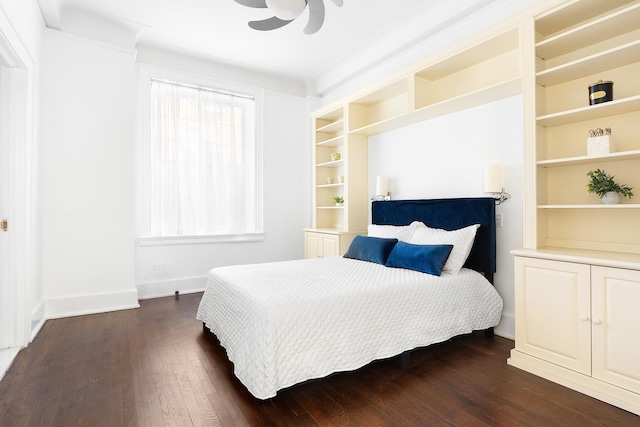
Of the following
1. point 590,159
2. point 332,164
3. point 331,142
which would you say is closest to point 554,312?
point 590,159

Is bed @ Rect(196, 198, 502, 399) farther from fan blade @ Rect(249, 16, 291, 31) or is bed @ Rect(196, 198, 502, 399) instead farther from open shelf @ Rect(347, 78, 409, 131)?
fan blade @ Rect(249, 16, 291, 31)

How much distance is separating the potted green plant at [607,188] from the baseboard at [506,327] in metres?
1.22

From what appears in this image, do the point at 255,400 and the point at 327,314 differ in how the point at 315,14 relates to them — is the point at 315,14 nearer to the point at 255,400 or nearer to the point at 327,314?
the point at 327,314

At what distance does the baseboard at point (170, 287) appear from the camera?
4.19 meters

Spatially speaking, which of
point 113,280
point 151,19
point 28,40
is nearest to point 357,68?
point 151,19

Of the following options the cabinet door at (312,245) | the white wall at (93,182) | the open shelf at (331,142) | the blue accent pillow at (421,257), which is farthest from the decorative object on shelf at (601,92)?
the white wall at (93,182)

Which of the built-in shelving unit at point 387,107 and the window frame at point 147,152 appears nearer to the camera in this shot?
the built-in shelving unit at point 387,107

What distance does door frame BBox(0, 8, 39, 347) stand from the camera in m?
2.62

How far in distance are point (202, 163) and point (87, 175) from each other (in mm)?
1339

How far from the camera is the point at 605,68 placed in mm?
2303

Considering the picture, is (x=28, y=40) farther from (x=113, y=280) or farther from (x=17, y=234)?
(x=113, y=280)

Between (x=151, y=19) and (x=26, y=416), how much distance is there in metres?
3.65

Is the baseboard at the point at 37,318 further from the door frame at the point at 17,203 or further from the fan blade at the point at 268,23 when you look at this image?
the fan blade at the point at 268,23

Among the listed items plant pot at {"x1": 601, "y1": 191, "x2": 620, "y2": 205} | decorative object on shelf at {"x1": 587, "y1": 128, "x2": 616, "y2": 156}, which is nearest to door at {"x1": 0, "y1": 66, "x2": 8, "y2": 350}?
decorative object on shelf at {"x1": 587, "y1": 128, "x2": 616, "y2": 156}
